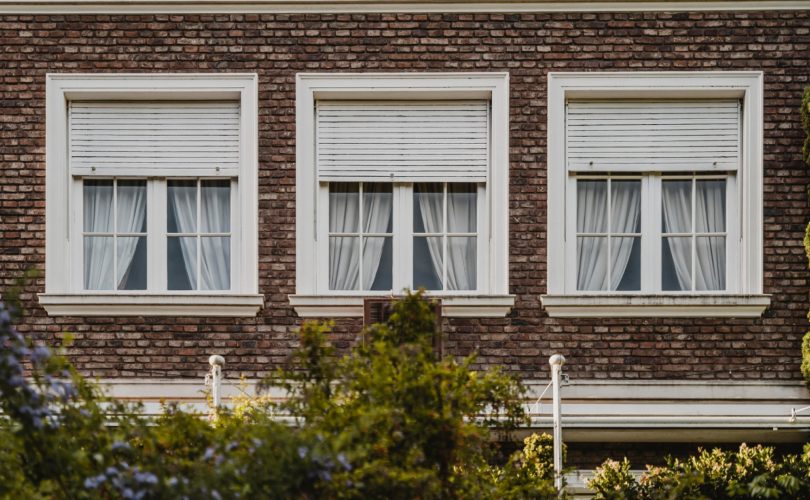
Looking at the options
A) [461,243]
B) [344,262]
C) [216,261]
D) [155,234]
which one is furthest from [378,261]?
[155,234]

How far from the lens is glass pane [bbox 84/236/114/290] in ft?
38.0

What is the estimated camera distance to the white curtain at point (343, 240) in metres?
11.6

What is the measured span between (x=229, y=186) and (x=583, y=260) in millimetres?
3484

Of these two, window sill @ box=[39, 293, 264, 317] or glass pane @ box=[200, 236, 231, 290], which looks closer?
window sill @ box=[39, 293, 264, 317]

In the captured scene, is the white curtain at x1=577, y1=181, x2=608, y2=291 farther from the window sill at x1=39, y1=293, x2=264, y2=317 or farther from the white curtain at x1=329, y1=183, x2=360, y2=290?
the window sill at x1=39, y1=293, x2=264, y2=317

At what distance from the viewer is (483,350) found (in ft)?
37.0

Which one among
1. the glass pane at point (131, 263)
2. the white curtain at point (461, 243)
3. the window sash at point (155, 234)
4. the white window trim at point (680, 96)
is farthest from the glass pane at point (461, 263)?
the glass pane at point (131, 263)

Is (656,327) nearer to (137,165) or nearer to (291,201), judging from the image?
(291,201)

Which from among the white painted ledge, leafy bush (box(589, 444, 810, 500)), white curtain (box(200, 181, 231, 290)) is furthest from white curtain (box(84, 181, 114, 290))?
leafy bush (box(589, 444, 810, 500))

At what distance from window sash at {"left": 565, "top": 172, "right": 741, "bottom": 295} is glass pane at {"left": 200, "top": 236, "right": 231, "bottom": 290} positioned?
3250 mm

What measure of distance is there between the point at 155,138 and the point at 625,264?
15.3 feet

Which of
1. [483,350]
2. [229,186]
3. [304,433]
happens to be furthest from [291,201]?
[304,433]

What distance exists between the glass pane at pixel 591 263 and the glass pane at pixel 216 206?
11.2 ft

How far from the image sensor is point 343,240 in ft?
38.1
